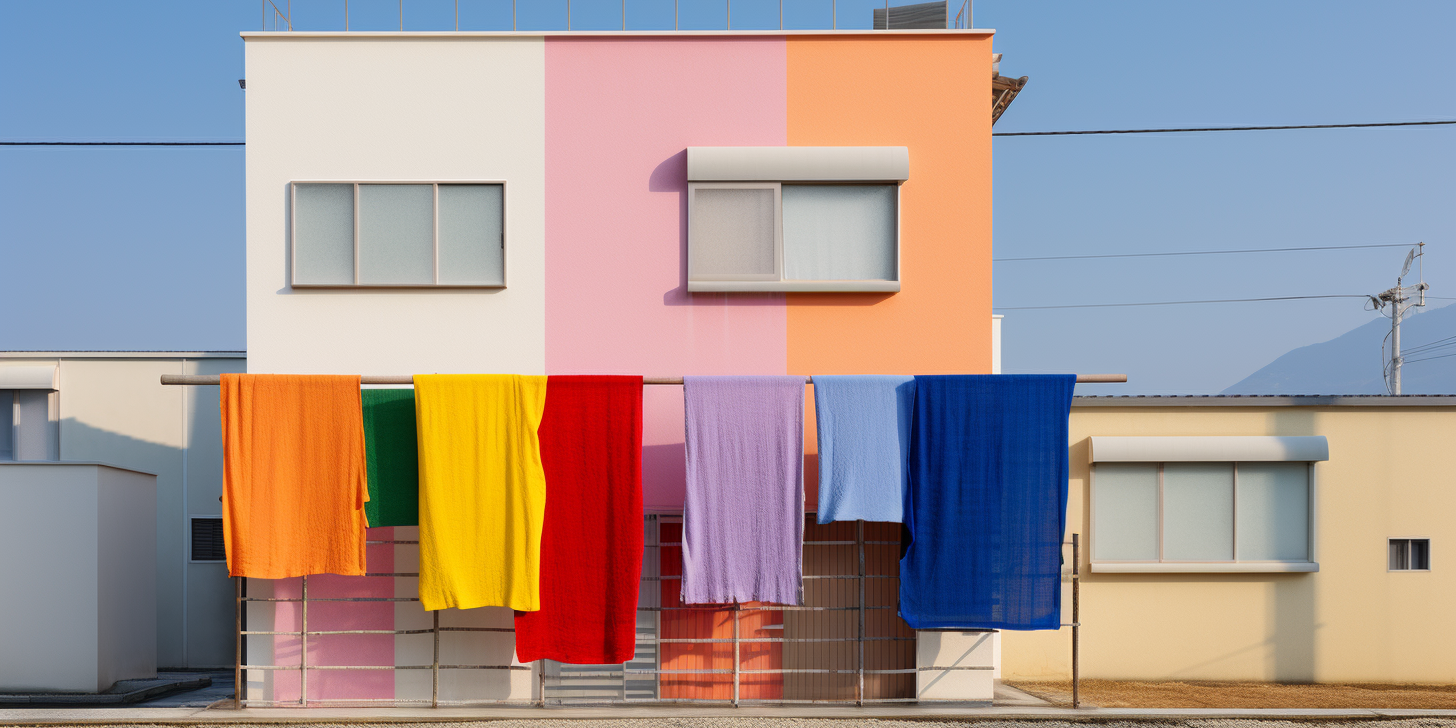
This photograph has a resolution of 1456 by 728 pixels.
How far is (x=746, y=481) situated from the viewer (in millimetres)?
8195

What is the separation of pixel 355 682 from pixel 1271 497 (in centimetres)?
1031

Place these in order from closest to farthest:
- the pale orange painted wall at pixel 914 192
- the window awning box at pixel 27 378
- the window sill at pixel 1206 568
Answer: the pale orange painted wall at pixel 914 192 < the window sill at pixel 1206 568 < the window awning box at pixel 27 378

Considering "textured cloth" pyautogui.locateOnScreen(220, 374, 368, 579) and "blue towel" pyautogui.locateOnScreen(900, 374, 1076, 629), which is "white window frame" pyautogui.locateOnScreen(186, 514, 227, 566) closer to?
"textured cloth" pyautogui.locateOnScreen(220, 374, 368, 579)

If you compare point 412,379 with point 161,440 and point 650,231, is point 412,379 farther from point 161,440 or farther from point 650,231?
point 161,440

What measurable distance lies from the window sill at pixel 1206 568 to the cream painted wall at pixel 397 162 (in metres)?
6.98

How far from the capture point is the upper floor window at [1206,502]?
1048 centimetres

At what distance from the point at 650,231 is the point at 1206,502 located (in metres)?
7.27

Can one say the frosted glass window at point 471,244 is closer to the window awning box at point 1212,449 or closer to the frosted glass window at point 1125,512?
the window awning box at point 1212,449

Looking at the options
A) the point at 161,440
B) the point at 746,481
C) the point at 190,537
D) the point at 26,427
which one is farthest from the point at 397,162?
the point at 26,427

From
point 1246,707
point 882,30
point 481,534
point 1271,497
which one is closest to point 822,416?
point 481,534

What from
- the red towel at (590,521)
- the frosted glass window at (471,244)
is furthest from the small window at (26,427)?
the red towel at (590,521)

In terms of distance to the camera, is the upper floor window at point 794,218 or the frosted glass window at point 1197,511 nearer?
the upper floor window at point 794,218

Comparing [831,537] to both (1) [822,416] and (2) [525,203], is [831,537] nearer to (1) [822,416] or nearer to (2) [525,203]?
(1) [822,416]

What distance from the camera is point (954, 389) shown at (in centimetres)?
824
